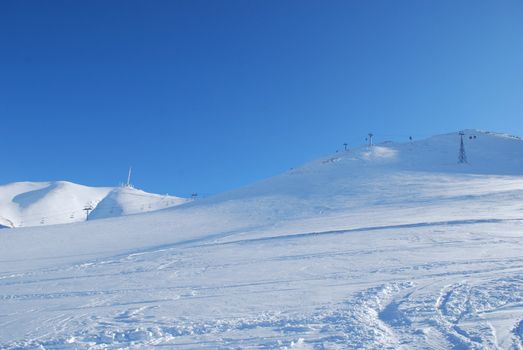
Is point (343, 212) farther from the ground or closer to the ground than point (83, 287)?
farther from the ground

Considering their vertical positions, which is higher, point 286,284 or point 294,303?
point 286,284

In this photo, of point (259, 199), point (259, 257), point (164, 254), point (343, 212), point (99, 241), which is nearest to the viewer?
point (259, 257)

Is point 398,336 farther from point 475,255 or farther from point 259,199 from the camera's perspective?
point 259,199

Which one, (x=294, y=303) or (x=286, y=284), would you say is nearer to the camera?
(x=294, y=303)

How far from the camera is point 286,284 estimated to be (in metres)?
9.20

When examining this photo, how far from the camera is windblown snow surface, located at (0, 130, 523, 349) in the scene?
20.1ft

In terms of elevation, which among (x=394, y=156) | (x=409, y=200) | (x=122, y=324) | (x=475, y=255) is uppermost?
(x=394, y=156)

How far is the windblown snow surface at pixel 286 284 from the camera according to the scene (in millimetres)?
6133

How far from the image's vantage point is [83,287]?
10523 mm

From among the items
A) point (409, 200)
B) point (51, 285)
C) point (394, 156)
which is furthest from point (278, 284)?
point (394, 156)

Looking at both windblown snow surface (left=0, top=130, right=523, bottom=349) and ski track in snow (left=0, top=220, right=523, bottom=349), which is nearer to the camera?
ski track in snow (left=0, top=220, right=523, bottom=349)

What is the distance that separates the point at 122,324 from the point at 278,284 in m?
3.55

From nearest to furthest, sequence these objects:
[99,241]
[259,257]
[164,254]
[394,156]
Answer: [259,257], [164,254], [99,241], [394,156]

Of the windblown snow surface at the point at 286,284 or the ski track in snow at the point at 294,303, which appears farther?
the windblown snow surface at the point at 286,284
